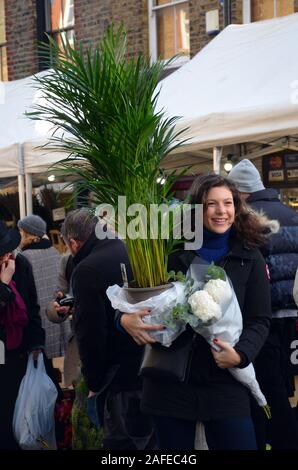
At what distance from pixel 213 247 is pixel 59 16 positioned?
10.0 m

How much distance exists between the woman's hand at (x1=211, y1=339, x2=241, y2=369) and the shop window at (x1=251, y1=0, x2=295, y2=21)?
7.02m

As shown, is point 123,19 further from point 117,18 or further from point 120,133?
point 120,133

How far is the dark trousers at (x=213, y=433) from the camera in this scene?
3361mm

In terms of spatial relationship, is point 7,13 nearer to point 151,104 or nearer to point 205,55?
point 205,55

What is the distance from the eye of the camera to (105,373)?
4.07 meters

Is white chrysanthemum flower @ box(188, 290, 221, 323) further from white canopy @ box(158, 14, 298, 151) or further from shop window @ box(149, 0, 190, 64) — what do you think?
shop window @ box(149, 0, 190, 64)

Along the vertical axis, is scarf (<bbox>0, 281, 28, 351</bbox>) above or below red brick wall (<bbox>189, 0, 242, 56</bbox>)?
below

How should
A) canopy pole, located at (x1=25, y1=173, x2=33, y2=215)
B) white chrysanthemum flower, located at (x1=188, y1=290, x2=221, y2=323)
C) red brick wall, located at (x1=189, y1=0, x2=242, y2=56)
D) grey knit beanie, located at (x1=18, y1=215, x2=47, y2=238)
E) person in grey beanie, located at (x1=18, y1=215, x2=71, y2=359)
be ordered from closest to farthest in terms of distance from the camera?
white chrysanthemum flower, located at (x1=188, y1=290, x2=221, y2=323), person in grey beanie, located at (x1=18, y1=215, x2=71, y2=359), grey knit beanie, located at (x1=18, y1=215, x2=47, y2=238), canopy pole, located at (x1=25, y1=173, x2=33, y2=215), red brick wall, located at (x1=189, y1=0, x2=242, y2=56)

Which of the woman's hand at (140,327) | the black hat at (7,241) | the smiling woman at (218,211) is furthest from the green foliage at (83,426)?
the smiling woman at (218,211)

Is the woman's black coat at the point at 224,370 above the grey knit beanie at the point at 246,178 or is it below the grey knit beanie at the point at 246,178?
below

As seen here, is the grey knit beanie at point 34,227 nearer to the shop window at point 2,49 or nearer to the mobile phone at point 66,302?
the mobile phone at point 66,302

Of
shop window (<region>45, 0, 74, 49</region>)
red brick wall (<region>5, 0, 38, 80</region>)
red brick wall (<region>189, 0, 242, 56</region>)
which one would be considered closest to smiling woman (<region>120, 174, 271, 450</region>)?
red brick wall (<region>189, 0, 242, 56</region>)

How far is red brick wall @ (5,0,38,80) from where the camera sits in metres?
12.9

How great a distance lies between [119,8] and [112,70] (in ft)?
26.5
